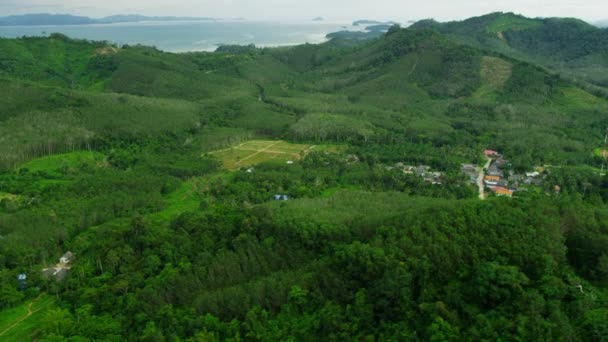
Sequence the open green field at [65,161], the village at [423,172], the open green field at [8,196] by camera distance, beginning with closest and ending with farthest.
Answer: the open green field at [8,196]
the village at [423,172]
the open green field at [65,161]

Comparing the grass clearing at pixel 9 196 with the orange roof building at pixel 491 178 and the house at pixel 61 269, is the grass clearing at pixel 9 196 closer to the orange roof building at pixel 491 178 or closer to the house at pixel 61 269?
the house at pixel 61 269

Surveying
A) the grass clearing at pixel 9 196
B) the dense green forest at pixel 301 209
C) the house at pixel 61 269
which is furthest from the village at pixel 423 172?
the grass clearing at pixel 9 196

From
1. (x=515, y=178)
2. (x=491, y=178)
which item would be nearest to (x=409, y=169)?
(x=491, y=178)

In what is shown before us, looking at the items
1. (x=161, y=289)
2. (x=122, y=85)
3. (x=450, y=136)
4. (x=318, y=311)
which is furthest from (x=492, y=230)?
(x=122, y=85)

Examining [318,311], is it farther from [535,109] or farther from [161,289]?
[535,109]

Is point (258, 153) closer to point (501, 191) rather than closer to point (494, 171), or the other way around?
point (494, 171)

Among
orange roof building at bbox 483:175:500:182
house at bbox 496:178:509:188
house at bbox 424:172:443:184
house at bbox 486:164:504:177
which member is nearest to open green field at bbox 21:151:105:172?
house at bbox 424:172:443:184
